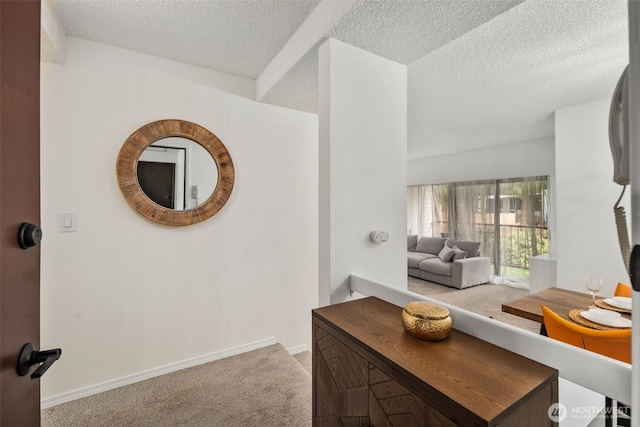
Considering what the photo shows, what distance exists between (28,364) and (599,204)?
172 inches

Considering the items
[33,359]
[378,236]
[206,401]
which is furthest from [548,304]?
[33,359]

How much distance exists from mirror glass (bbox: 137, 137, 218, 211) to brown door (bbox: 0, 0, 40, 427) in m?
1.27

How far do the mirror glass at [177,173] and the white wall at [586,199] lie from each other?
375cm

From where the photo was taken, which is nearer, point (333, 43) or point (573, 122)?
point (333, 43)

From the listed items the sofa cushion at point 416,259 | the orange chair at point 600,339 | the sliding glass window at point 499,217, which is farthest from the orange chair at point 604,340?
the sofa cushion at point 416,259

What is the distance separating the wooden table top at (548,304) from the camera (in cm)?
184

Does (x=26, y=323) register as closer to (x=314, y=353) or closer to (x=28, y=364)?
(x=28, y=364)

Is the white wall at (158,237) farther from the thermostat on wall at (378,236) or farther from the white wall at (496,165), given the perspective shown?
the white wall at (496,165)

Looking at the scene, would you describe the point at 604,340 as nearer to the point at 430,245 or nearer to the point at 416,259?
the point at 416,259

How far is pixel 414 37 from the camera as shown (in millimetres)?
1550

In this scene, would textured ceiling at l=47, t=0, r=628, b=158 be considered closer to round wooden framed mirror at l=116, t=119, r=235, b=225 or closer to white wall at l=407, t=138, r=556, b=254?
round wooden framed mirror at l=116, t=119, r=235, b=225

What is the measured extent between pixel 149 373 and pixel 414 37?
281 cm

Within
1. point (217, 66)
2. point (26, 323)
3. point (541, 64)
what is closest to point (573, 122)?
point (541, 64)

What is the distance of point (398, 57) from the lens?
69.0 inches
